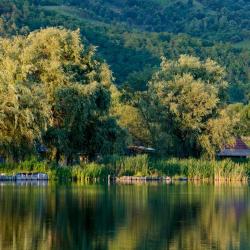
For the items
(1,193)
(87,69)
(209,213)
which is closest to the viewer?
(209,213)

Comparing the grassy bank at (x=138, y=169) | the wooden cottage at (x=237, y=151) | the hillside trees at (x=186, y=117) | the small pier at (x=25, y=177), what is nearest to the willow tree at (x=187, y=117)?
the hillside trees at (x=186, y=117)

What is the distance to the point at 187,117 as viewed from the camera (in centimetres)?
5866

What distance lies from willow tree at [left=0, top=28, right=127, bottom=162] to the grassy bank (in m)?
1.48

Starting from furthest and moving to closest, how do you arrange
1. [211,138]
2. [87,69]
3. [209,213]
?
[211,138] < [87,69] < [209,213]

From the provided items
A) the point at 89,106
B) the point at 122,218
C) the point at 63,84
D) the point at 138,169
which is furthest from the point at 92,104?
the point at 122,218

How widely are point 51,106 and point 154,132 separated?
1146 cm

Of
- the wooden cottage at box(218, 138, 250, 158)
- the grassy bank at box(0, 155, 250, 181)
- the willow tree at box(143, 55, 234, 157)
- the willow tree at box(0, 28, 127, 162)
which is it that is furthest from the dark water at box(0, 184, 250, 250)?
the wooden cottage at box(218, 138, 250, 158)

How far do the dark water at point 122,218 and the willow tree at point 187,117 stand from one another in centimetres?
1722

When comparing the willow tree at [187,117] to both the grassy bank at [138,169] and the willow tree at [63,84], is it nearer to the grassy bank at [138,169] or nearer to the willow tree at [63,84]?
the grassy bank at [138,169]

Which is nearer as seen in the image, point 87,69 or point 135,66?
point 87,69

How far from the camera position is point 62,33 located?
5144 cm

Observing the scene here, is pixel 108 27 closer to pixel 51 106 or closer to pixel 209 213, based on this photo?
pixel 51 106

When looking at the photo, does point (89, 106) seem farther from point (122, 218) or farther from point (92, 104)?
point (122, 218)

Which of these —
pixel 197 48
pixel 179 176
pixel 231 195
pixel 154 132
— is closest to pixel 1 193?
pixel 231 195
